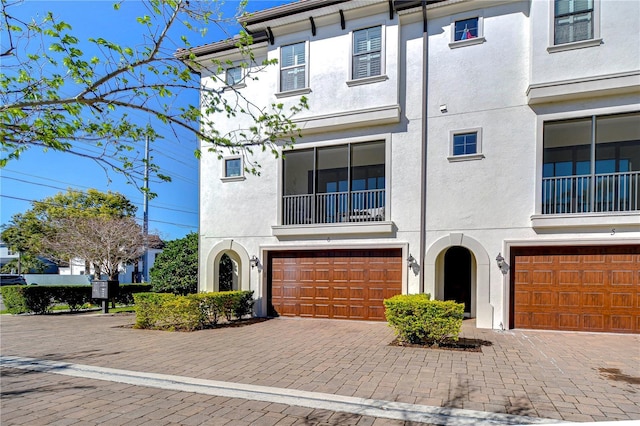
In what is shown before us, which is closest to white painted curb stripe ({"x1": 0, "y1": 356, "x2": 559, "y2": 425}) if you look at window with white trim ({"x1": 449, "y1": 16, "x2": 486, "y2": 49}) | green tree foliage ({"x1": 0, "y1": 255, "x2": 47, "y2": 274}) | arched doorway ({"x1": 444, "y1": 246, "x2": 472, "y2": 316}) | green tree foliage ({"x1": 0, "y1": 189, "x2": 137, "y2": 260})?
arched doorway ({"x1": 444, "y1": 246, "x2": 472, "y2": 316})

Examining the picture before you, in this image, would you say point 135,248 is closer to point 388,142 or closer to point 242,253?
point 242,253

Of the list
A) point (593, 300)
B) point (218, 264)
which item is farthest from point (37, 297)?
point (593, 300)

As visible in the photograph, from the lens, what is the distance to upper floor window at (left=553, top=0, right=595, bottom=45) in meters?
9.70

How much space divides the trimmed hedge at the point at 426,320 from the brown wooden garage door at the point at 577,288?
3.33 meters

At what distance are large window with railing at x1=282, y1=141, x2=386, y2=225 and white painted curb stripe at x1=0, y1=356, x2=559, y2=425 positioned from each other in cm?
729

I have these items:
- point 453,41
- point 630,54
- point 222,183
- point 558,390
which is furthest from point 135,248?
point 630,54

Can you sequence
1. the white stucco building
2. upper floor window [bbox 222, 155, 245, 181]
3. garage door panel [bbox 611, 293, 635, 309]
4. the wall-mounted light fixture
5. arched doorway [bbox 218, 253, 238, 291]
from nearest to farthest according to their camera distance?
garage door panel [bbox 611, 293, 635, 309] → the white stucco building → the wall-mounted light fixture → upper floor window [bbox 222, 155, 245, 181] → arched doorway [bbox 218, 253, 238, 291]

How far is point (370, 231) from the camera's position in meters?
11.3

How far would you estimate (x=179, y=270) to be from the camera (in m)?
14.9

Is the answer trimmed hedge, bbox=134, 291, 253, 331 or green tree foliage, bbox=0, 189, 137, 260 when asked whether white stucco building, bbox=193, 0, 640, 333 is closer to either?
trimmed hedge, bbox=134, 291, 253, 331

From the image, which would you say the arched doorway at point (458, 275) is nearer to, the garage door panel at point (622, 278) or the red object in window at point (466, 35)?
the garage door panel at point (622, 278)

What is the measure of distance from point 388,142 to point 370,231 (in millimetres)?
2834

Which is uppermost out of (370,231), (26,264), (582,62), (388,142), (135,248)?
(582,62)

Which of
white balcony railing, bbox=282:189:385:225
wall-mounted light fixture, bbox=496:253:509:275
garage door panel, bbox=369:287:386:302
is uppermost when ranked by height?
white balcony railing, bbox=282:189:385:225
